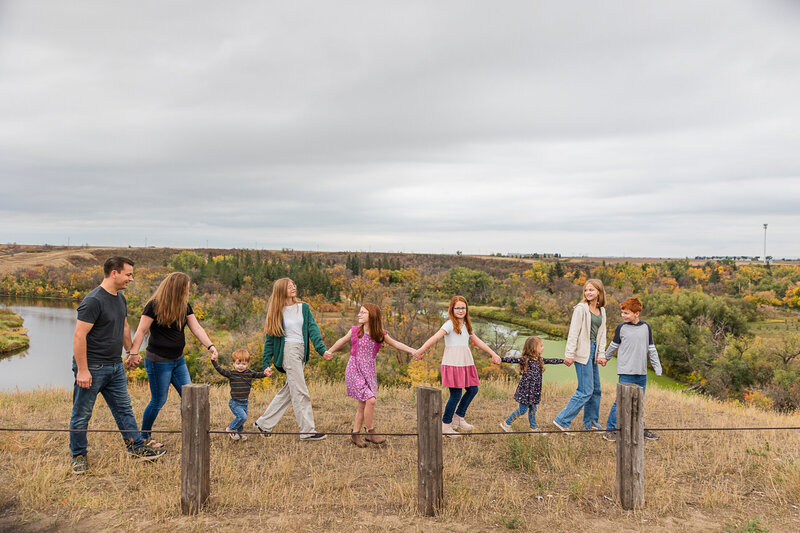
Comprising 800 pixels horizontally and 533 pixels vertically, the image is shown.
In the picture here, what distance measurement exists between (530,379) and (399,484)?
243cm

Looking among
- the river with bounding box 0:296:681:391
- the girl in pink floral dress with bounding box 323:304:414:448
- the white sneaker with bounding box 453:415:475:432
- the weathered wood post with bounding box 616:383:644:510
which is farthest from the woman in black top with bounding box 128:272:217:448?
the river with bounding box 0:296:681:391

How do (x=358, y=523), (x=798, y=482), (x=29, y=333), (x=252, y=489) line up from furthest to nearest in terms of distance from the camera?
(x=29, y=333), (x=798, y=482), (x=252, y=489), (x=358, y=523)

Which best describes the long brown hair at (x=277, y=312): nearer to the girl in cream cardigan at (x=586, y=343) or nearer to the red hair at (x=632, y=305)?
the girl in cream cardigan at (x=586, y=343)

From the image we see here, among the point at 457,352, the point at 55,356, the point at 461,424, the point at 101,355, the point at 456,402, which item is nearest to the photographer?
the point at 101,355

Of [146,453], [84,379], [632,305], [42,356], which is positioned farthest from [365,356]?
[42,356]

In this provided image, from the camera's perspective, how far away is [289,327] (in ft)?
18.5

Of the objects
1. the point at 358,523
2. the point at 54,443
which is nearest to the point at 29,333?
the point at 54,443

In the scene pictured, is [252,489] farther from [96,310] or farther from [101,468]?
[96,310]

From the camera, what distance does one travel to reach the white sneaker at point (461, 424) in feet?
21.2

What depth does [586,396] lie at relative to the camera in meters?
5.98

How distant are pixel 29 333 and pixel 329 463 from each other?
6306cm

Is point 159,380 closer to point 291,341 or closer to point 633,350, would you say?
point 291,341

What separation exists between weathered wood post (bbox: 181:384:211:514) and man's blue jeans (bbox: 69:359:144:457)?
107cm

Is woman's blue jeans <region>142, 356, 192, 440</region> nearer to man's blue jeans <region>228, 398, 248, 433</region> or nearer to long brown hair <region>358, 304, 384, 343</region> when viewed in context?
man's blue jeans <region>228, 398, 248, 433</region>
